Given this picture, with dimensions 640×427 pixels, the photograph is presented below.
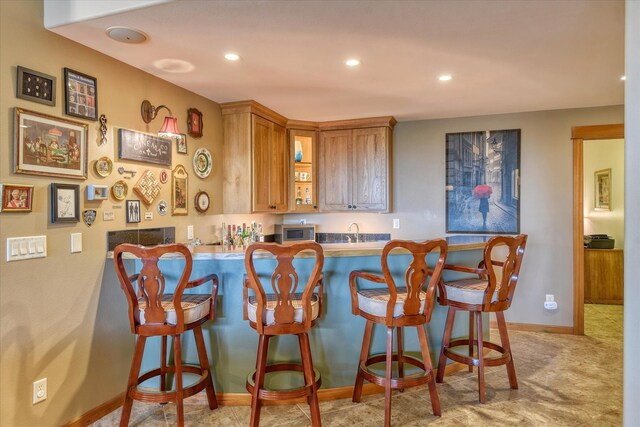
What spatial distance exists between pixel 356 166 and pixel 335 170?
0.26 meters

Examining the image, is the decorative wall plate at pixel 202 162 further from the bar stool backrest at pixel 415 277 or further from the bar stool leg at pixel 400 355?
the bar stool leg at pixel 400 355

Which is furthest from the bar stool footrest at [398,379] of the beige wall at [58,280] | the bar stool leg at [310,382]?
the beige wall at [58,280]

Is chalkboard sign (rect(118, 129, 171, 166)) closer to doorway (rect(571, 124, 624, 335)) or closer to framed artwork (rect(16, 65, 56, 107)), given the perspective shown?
framed artwork (rect(16, 65, 56, 107))

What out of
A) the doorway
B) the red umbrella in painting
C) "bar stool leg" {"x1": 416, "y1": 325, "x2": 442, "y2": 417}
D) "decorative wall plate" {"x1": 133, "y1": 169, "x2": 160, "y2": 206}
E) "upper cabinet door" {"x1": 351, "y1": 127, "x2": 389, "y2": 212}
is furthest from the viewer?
"upper cabinet door" {"x1": 351, "y1": 127, "x2": 389, "y2": 212}

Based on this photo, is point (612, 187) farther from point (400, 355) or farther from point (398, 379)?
point (398, 379)

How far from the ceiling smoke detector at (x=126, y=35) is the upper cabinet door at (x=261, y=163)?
60.2 inches

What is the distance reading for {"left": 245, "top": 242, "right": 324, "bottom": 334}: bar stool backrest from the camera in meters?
2.03

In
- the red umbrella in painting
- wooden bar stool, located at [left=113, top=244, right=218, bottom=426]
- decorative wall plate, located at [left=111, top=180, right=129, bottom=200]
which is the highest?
the red umbrella in painting

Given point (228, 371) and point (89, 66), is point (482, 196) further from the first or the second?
point (89, 66)

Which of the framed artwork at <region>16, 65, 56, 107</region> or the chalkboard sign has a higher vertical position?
the framed artwork at <region>16, 65, 56, 107</region>

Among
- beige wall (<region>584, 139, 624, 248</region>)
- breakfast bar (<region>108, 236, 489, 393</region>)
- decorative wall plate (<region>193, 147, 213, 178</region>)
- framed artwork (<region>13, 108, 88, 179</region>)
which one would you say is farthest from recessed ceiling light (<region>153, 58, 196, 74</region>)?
beige wall (<region>584, 139, 624, 248</region>)

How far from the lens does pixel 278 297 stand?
211cm

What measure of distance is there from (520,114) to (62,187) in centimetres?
425

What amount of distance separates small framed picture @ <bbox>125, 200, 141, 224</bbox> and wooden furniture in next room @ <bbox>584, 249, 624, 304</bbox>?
5.72 meters
